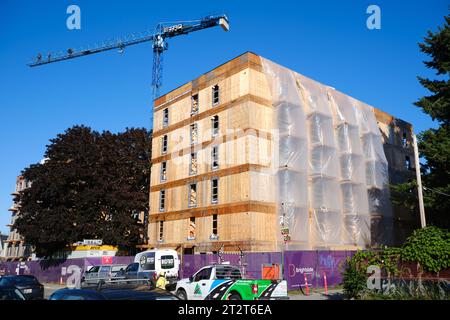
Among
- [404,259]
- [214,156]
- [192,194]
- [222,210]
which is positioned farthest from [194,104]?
[404,259]

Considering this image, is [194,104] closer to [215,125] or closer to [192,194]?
[215,125]

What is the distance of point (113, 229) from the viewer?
4378cm

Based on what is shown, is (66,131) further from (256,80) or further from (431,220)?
(431,220)

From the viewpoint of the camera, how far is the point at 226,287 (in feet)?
52.9

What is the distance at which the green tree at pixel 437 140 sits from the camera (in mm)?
29297

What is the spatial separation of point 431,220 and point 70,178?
35285mm

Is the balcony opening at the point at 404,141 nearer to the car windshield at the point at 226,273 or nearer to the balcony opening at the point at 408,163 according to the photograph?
the balcony opening at the point at 408,163

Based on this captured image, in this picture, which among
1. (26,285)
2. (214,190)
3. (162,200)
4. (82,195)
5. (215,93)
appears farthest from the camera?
(82,195)

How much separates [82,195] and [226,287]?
31.7m

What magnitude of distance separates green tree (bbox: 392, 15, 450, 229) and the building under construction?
698cm

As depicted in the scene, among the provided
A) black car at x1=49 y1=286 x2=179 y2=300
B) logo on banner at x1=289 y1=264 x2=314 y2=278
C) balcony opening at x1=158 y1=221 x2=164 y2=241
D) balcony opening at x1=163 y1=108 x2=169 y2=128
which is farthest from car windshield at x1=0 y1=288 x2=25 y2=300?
balcony opening at x1=163 y1=108 x2=169 y2=128

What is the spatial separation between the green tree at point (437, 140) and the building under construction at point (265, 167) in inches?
275
